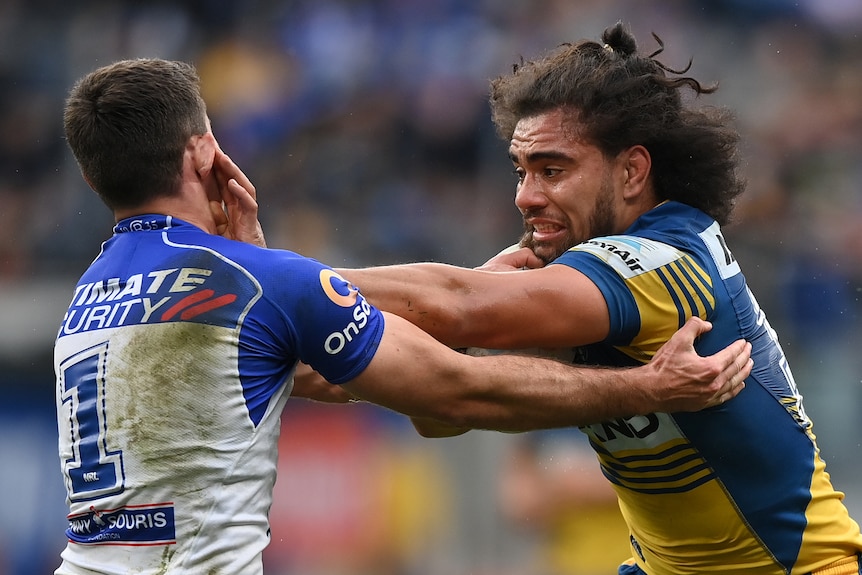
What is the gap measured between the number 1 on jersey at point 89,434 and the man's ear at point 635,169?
224 cm

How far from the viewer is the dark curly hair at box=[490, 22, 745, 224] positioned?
4.70 metres

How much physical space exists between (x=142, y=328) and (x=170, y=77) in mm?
815

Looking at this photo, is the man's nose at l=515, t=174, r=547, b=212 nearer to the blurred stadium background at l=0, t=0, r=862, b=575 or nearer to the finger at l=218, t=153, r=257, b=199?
the finger at l=218, t=153, r=257, b=199

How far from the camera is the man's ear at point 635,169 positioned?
4691 mm

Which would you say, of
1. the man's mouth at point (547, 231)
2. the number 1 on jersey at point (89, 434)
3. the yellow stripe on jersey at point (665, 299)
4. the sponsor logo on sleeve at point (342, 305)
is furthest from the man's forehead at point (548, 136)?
the number 1 on jersey at point (89, 434)

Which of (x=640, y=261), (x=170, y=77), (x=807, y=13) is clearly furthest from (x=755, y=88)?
(x=170, y=77)

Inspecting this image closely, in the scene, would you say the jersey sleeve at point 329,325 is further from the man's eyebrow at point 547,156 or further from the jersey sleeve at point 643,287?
the man's eyebrow at point 547,156

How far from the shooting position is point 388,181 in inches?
411

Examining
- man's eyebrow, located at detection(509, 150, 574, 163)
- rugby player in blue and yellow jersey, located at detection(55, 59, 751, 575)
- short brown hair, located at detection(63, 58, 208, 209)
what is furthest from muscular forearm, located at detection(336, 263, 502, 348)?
short brown hair, located at detection(63, 58, 208, 209)

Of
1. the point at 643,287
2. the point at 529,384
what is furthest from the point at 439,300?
the point at 643,287

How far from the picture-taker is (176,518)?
3314 millimetres

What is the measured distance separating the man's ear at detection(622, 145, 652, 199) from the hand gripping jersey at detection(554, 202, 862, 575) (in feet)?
0.95

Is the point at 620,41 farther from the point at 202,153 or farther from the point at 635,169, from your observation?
the point at 202,153

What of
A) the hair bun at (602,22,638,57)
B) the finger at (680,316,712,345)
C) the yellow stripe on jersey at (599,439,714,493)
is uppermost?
the hair bun at (602,22,638,57)
